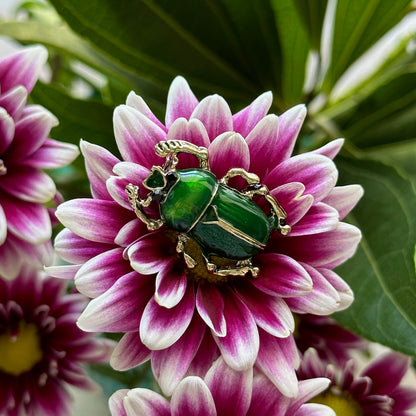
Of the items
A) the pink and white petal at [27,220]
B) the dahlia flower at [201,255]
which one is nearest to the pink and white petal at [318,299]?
the dahlia flower at [201,255]

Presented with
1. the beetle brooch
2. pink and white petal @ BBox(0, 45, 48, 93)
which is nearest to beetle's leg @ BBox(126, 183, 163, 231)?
the beetle brooch

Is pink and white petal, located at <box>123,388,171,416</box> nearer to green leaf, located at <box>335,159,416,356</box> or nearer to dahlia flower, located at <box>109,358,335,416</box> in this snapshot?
dahlia flower, located at <box>109,358,335,416</box>

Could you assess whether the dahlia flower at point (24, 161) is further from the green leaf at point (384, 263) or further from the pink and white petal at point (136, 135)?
the green leaf at point (384, 263)

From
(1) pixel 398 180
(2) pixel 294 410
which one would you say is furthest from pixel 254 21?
(2) pixel 294 410

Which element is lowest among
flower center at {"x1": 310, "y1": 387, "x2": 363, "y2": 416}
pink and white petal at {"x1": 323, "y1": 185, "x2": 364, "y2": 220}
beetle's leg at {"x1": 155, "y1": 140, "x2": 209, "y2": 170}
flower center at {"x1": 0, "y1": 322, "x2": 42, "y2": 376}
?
flower center at {"x1": 0, "y1": 322, "x2": 42, "y2": 376}

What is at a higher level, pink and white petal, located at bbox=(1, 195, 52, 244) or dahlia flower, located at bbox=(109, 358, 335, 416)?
dahlia flower, located at bbox=(109, 358, 335, 416)

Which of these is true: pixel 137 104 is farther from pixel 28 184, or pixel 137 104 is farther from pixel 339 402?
pixel 339 402

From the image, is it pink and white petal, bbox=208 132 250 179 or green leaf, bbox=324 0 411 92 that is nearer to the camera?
pink and white petal, bbox=208 132 250 179
